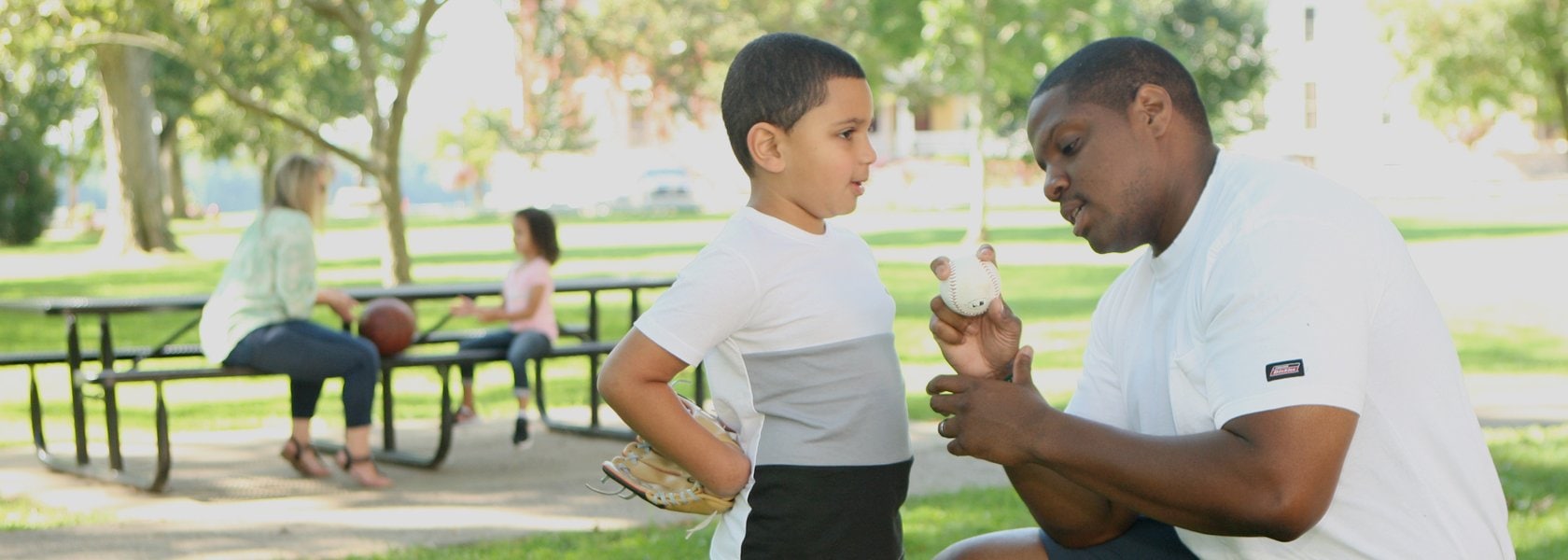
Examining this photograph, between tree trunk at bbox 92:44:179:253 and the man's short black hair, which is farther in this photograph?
tree trunk at bbox 92:44:179:253

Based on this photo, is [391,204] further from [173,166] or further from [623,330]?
[173,166]

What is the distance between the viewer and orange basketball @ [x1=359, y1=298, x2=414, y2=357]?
7871mm

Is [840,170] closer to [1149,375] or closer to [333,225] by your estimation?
[1149,375]

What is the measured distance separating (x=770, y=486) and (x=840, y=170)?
643 mm

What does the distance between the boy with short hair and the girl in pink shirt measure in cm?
509

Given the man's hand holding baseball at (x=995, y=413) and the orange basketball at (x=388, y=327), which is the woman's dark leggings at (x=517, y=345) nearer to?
the orange basketball at (x=388, y=327)

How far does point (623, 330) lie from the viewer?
15.1 m

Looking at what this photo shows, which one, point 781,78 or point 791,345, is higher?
point 781,78

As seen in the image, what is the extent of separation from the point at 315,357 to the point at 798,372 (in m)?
4.60

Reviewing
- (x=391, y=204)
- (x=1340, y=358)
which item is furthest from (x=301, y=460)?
(x=391, y=204)

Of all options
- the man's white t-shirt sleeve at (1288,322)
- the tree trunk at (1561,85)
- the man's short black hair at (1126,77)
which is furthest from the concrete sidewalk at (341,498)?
the tree trunk at (1561,85)

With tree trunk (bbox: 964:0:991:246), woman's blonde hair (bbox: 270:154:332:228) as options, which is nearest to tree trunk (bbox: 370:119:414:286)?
woman's blonde hair (bbox: 270:154:332:228)

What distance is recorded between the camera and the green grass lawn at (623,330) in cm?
617

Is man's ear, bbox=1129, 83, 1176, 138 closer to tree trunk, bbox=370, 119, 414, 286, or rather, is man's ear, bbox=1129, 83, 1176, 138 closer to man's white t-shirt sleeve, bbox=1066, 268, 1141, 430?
man's white t-shirt sleeve, bbox=1066, 268, 1141, 430
